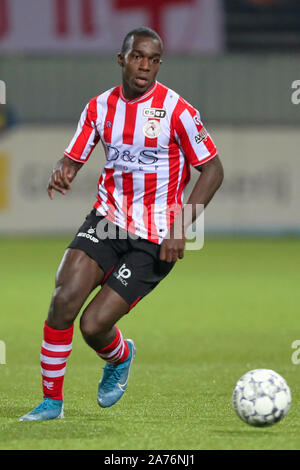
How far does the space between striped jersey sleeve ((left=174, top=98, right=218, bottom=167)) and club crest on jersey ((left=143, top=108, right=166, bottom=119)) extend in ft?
0.26

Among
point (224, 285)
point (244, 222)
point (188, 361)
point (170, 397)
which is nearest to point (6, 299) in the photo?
point (224, 285)

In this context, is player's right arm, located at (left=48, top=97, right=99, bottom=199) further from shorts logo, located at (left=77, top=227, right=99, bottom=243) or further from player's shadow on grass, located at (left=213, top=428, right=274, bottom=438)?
player's shadow on grass, located at (left=213, top=428, right=274, bottom=438)

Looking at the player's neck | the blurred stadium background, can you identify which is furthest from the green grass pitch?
the blurred stadium background

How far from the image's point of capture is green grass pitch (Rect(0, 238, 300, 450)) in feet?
16.8

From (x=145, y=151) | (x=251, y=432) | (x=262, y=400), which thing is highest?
(x=145, y=151)

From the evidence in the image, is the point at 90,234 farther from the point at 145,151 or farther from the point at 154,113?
the point at 154,113

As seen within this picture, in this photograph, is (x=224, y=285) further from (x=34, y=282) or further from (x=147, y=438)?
(x=147, y=438)

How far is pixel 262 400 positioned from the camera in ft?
17.2

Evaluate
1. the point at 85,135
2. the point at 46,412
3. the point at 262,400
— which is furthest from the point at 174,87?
the point at 262,400

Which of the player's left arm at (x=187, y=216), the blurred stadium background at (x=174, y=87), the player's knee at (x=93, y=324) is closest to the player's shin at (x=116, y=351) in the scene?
the player's knee at (x=93, y=324)

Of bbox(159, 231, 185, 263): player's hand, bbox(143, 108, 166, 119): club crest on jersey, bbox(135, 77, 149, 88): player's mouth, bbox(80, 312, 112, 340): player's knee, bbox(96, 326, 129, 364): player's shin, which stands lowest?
bbox(96, 326, 129, 364): player's shin

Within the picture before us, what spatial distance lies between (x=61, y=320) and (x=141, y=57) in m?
1.53

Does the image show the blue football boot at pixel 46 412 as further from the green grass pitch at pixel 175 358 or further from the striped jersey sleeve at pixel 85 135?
the striped jersey sleeve at pixel 85 135

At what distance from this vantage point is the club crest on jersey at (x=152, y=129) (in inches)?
227
